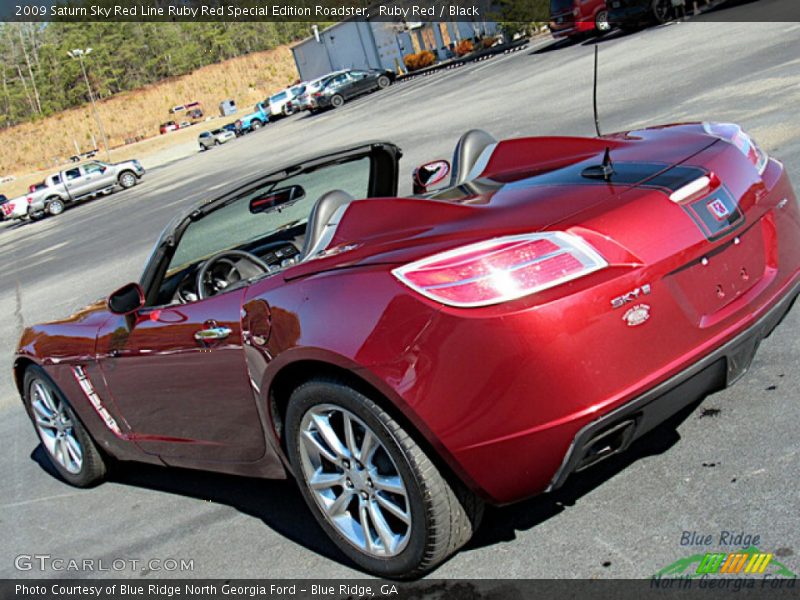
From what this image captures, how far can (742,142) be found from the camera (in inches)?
141

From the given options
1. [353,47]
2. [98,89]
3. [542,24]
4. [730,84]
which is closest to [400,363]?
[730,84]

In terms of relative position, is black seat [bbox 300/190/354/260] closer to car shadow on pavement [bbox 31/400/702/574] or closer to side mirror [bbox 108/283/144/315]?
side mirror [bbox 108/283/144/315]

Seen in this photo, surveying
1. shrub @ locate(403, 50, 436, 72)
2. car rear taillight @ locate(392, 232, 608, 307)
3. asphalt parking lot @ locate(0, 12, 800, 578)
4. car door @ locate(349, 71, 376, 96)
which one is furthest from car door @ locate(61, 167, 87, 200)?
car rear taillight @ locate(392, 232, 608, 307)

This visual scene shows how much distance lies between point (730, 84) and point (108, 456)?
9859 millimetres

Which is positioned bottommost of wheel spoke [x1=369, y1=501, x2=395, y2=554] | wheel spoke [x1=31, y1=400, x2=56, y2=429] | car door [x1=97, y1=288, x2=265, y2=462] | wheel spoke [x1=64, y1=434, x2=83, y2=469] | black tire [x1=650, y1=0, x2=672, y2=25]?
wheel spoke [x1=369, y1=501, x2=395, y2=554]

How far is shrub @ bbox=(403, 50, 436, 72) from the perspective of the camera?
5141 cm

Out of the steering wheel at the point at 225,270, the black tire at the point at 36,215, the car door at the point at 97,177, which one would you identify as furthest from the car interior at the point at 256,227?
the car door at the point at 97,177

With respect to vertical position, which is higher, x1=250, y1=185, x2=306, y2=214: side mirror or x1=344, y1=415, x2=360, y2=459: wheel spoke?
x1=250, y1=185, x2=306, y2=214: side mirror

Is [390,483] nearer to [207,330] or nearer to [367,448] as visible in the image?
[367,448]

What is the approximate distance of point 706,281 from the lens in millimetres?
2957

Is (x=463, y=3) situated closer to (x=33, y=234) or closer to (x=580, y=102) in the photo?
(x=33, y=234)

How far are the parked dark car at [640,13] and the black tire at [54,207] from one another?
23.6 m

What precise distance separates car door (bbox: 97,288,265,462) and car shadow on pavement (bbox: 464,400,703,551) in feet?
3.18

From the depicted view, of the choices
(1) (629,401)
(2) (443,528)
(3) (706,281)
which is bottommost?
(2) (443,528)
